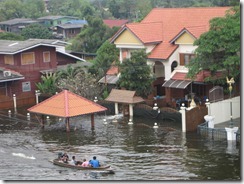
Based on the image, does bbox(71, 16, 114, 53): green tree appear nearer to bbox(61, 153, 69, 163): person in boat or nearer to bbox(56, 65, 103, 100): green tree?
bbox(56, 65, 103, 100): green tree


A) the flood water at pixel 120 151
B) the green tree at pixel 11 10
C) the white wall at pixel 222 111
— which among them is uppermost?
the green tree at pixel 11 10

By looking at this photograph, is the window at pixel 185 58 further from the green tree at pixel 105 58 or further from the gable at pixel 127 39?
the green tree at pixel 105 58

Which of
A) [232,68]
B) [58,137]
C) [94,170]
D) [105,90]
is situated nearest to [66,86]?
[105,90]

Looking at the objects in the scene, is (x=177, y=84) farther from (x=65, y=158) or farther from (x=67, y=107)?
(x=65, y=158)

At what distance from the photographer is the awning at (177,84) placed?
45719mm

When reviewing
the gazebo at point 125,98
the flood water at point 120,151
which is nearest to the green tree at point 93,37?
the gazebo at point 125,98

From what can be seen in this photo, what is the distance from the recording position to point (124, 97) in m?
45.6

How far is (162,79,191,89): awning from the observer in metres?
45.7

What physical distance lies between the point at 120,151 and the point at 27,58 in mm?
23296

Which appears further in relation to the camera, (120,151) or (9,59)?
(9,59)

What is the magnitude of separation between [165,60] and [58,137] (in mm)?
12285

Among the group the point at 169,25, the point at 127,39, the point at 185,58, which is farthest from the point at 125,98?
the point at 169,25

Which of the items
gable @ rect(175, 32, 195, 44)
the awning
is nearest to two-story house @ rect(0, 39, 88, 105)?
the awning

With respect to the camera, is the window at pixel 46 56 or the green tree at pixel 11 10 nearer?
the window at pixel 46 56
